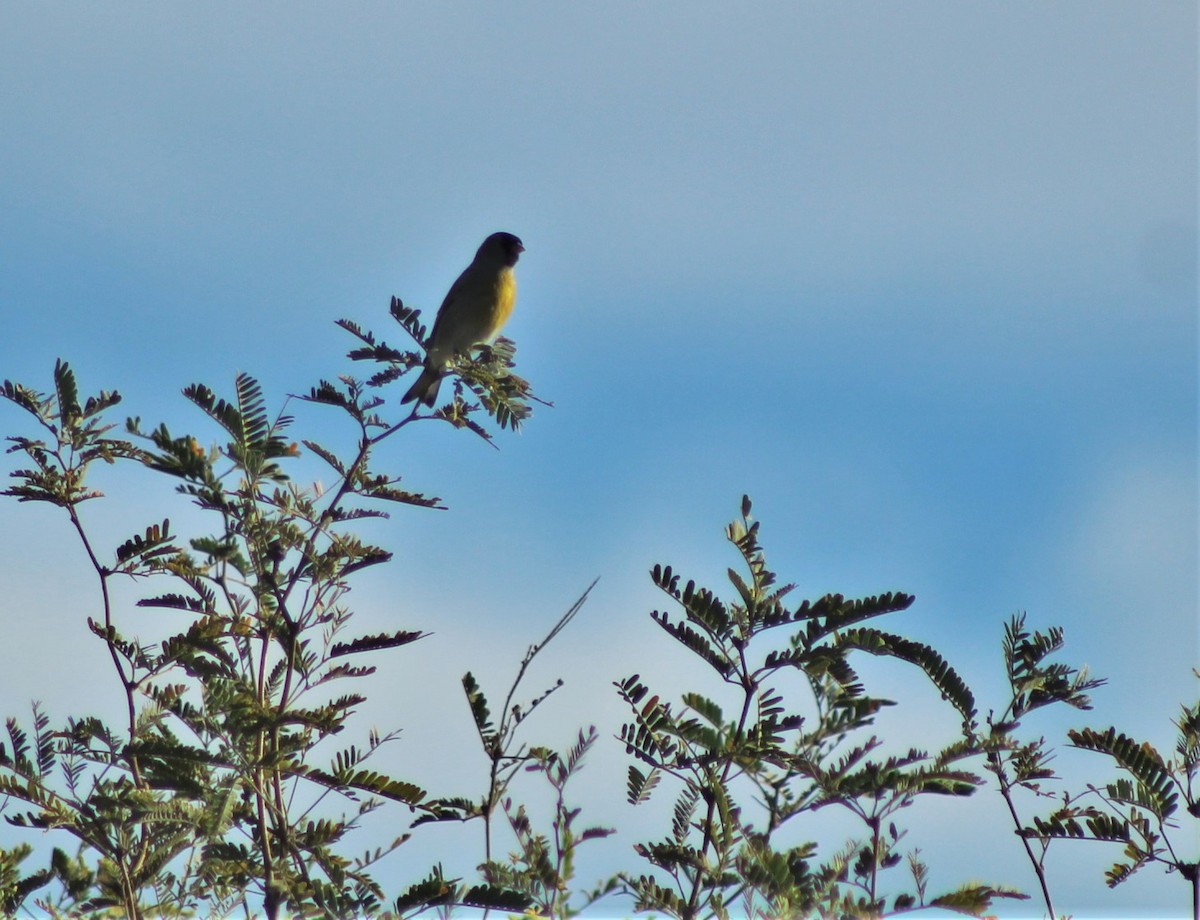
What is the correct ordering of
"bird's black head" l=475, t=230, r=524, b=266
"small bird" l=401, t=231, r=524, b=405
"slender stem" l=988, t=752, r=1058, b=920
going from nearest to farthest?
"slender stem" l=988, t=752, r=1058, b=920 → "small bird" l=401, t=231, r=524, b=405 → "bird's black head" l=475, t=230, r=524, b=266

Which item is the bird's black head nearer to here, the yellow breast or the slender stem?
the yellow breast

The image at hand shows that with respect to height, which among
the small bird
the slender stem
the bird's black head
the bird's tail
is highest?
the bird's black head

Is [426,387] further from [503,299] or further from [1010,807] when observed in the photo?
[1010,807]

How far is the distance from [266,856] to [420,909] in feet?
1.28

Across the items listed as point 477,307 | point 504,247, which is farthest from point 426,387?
point 504,247

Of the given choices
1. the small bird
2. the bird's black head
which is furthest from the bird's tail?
the bird's black head

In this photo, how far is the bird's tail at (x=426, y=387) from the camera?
16.8 ft

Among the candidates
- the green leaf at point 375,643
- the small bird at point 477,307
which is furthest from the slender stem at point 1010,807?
the small bird at point 477,307

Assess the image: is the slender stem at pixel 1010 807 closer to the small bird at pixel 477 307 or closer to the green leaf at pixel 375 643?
the green leaf at pixel 375 643

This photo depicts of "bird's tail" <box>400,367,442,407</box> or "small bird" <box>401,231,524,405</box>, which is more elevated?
"small bird" <box>401,231,524,405</box>

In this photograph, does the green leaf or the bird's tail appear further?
the bird's tail

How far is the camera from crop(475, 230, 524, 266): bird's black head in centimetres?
820

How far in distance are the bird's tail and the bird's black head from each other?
1757 millimetres

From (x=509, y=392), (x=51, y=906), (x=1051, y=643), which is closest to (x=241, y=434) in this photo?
(x=509, y=392)
